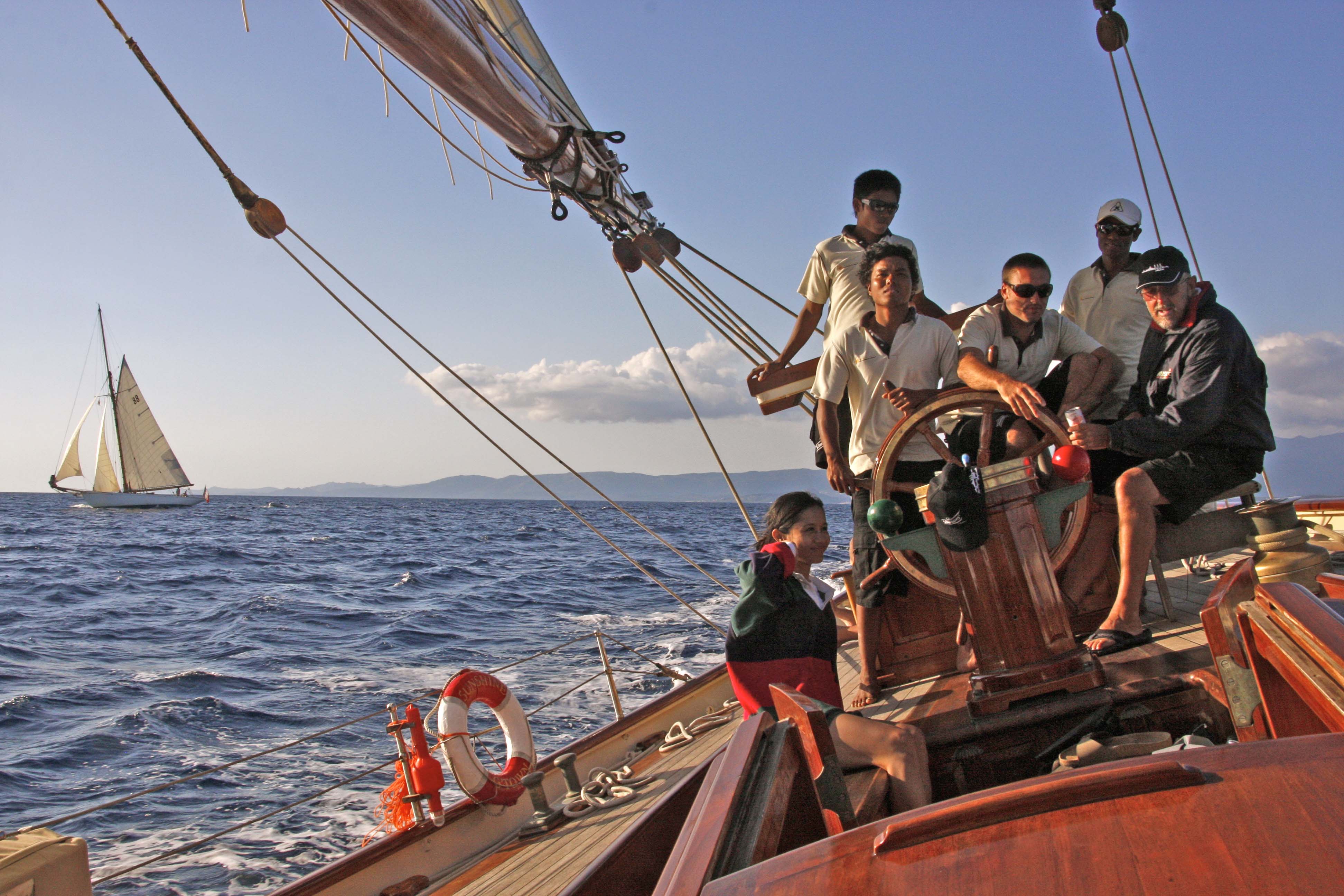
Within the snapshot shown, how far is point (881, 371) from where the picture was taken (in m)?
3.09

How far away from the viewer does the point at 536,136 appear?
4.86 metres

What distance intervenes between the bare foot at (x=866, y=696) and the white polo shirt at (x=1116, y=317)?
1450mm

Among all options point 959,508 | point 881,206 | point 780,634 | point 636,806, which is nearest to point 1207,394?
point 959,508

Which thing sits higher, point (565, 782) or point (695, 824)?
point (695, 824)

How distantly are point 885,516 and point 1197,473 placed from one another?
1172mm

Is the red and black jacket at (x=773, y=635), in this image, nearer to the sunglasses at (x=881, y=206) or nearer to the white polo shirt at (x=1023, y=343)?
the white polo shirt at (x=1023, y=343)

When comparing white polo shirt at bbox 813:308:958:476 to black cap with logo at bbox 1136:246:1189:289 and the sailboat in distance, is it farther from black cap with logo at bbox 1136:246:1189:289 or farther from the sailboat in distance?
the sailboat in distance

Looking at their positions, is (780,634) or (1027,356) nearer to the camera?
(780,634)

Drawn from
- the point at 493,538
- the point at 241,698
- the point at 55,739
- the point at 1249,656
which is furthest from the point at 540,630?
the point at 493,538

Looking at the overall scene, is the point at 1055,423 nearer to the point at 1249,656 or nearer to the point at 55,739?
the point at 1249,656

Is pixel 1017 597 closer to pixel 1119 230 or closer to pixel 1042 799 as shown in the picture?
pixel 1042 799

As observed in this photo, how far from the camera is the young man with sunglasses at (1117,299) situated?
136 inches

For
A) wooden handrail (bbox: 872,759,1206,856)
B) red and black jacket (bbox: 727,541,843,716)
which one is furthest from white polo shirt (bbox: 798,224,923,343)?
wooden handrail (bbox: 872,759,1206,856)

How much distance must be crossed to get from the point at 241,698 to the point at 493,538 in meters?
24.6
